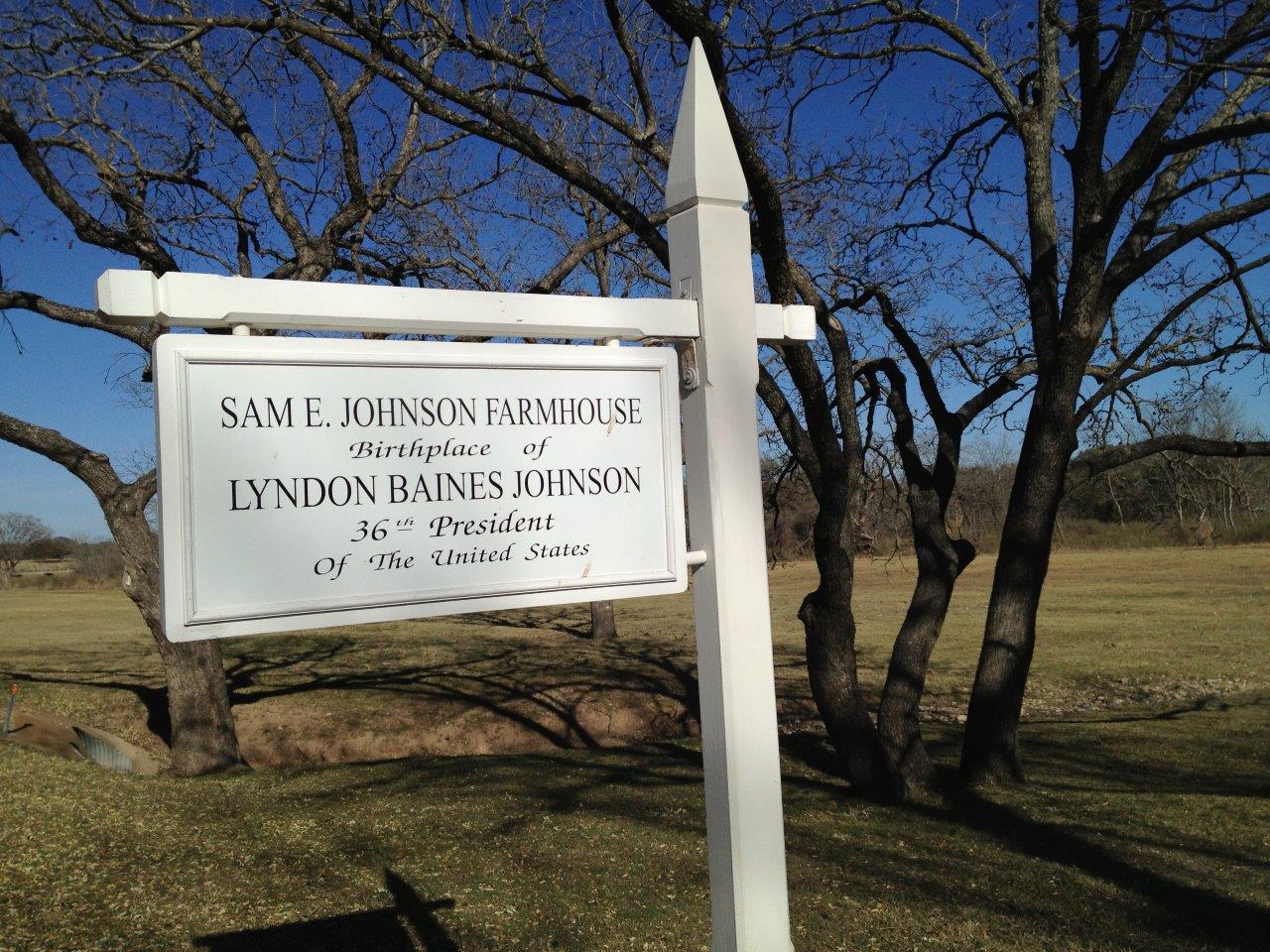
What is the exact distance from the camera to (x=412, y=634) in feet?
71.3

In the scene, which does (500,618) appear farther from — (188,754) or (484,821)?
(484,821)

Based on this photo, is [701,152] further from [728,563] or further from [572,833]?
[572,833]

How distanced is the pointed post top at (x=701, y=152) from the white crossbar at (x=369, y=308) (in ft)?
1.06

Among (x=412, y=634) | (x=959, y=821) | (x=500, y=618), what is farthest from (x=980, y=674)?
(x=500, y=618)

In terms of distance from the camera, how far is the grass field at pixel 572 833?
5254 millimetres

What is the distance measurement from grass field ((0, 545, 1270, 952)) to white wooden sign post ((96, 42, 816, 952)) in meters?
2.90

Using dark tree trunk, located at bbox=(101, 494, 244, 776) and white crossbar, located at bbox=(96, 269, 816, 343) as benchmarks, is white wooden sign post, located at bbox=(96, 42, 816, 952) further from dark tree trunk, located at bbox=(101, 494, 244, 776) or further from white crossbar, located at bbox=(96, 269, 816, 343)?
dark tree trunk, located at bbox=(101, 494, 244, 776)

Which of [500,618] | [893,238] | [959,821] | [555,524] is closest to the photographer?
[555,524]

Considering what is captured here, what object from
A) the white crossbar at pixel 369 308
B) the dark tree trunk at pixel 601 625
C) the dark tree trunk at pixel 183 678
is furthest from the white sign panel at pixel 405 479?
the dark tree trunk at pixel 601 625

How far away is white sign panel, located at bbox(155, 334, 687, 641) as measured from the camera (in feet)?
7.27

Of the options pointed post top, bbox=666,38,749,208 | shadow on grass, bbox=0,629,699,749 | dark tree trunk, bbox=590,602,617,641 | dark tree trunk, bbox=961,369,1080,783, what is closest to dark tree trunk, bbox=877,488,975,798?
dark tree trunk, bbox=961,369,1080,783

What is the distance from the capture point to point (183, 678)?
10.2 m

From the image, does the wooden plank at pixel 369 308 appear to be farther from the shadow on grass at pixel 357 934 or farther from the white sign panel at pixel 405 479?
the shadow on grass at pixel 357 934

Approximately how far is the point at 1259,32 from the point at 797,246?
201 inches
